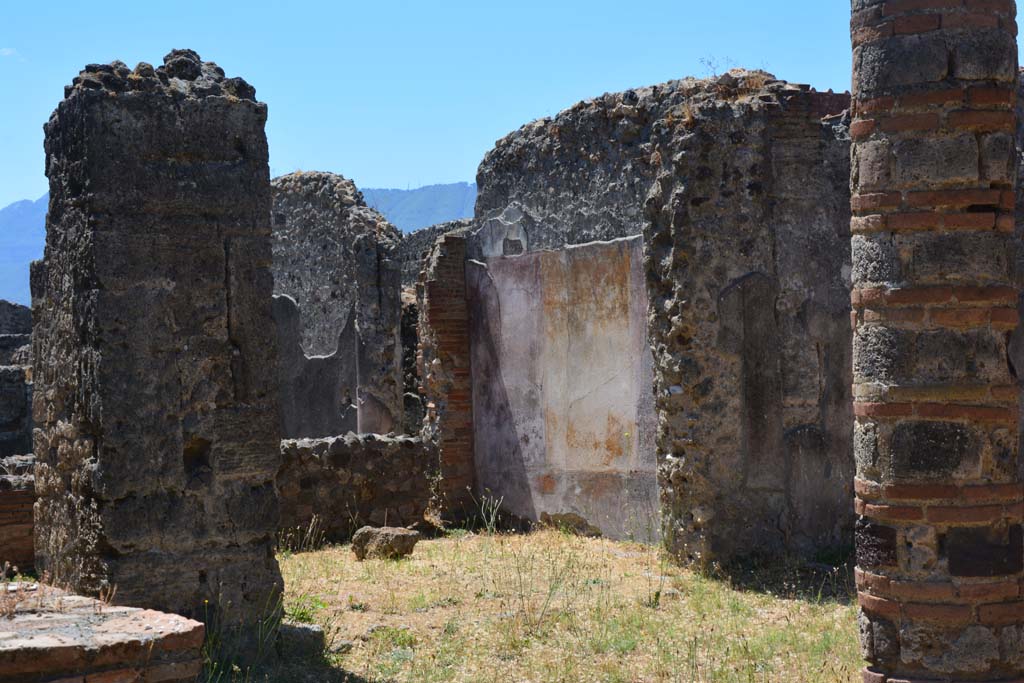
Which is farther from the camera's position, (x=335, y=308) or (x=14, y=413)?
(x=335, y=308)

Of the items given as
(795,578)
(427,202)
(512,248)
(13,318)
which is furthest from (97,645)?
(427,202)

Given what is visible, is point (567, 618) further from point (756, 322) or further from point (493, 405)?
point (493, 405)

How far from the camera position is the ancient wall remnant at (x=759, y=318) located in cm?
807

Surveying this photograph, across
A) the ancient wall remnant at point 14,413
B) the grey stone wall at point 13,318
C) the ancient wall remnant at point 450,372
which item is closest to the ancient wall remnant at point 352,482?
the ancient wall remnant at point 450,372

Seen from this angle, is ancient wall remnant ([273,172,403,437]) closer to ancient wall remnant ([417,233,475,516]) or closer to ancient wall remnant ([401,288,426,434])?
ancient wall remnant ([401,288,426,434])

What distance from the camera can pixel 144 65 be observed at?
583 centimetres

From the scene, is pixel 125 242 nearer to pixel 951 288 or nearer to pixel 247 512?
pixel 247 512

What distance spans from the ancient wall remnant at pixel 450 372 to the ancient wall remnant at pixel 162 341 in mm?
5091

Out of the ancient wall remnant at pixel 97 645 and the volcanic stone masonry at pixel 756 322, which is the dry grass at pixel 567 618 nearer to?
the volcanic stone masonry at pixel 756 322

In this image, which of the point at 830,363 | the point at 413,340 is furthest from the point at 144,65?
the point at 413,340

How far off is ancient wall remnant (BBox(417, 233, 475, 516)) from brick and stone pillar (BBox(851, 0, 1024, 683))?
6.66 meters

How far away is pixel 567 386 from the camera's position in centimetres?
1000

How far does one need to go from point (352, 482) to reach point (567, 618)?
3.45 metres

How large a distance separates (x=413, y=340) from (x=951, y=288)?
403 inches
